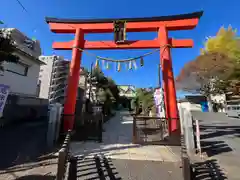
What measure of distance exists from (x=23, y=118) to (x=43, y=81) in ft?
32.9

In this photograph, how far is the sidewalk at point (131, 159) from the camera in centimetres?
356

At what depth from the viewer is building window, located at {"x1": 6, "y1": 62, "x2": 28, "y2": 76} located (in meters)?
9.39

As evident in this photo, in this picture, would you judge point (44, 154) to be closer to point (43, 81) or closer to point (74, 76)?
point (74, 76)

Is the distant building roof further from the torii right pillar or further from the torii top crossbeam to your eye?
the torii right pillar

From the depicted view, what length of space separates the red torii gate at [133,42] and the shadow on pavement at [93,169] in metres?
2.82

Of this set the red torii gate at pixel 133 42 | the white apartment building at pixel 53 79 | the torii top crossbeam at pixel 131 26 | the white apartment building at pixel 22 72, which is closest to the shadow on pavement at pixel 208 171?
the red torii gate at pixel 133 42

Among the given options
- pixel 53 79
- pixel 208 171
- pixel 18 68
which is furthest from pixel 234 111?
pixel 53 79

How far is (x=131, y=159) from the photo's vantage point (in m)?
4.41

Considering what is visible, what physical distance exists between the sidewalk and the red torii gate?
1.86 meters

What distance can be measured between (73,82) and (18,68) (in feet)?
20.2

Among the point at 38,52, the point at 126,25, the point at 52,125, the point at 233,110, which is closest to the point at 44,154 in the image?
the point at 52,125

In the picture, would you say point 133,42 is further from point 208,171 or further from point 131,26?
point 208,171

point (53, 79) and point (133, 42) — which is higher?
point (53, 79)

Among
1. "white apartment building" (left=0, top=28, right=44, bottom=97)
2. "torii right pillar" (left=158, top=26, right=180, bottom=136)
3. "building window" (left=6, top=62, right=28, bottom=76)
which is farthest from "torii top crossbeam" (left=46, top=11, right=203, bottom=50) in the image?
"building window" (left=6, top=62, right=28, bottom=76)
